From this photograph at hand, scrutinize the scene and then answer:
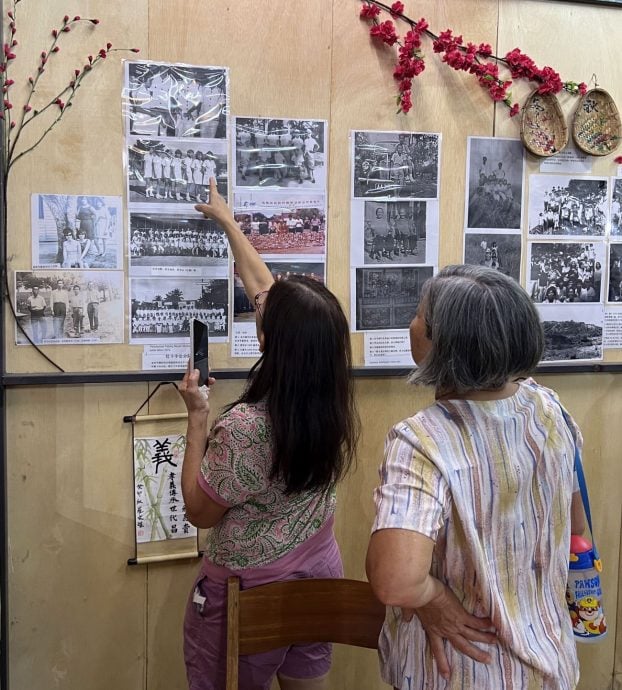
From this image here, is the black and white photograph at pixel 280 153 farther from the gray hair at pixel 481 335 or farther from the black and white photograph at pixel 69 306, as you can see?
the gray hair at pixel 481 335

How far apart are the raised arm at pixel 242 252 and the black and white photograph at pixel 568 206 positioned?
84 centimetres

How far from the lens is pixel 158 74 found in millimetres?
1702

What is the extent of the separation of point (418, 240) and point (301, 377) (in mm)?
818

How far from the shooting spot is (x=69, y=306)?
1.71 meters

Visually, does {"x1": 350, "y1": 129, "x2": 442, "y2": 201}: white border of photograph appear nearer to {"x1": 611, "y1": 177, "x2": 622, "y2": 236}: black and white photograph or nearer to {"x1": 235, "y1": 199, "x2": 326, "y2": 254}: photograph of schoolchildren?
{"x1": 235, "y1": 199, "x2": 326, "y2": 254}: photograph of schoolchildren

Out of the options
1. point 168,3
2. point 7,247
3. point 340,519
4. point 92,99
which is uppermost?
point 168,3

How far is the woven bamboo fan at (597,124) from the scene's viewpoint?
1.97 meters

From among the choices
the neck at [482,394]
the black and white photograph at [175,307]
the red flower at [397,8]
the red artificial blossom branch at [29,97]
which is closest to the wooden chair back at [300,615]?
the neck at [482,394]

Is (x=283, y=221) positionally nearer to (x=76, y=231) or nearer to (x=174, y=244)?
(x=174, y=244)

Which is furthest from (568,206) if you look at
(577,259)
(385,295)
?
(385,295)

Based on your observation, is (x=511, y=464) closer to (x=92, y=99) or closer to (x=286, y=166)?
(x=286, y=166)

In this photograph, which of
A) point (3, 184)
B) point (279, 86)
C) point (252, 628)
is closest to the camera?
point (252, 628)

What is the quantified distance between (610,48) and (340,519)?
160 centimetres

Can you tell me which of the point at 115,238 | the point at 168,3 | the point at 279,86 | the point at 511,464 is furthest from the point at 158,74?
the point at 511,464
